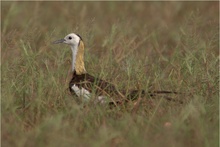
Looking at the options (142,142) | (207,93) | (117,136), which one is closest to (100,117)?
(117,136)

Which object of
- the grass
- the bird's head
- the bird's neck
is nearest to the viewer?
the grass

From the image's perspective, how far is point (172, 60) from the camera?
6953 mm

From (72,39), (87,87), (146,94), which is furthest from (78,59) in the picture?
(146,94)

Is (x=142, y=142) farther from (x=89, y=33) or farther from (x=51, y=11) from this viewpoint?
(x=51, y=11)

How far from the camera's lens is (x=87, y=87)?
227 inches

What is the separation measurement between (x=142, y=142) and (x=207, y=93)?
1.64 meters

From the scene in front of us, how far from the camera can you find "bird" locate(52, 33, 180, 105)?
214 inches

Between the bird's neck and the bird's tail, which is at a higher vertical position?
the bird's neck

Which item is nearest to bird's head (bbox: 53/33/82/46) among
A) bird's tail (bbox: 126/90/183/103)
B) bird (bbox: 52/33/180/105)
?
bird (bbox: 52/33/180/105)

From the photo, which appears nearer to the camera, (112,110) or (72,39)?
(112,110)

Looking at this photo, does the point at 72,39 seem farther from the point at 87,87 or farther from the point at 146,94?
the point at 146,94

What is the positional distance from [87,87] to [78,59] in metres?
0.86

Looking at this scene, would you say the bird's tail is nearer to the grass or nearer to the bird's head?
the grass

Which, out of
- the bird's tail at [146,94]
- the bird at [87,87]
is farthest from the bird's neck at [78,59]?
the bird's tail at [146,94]
